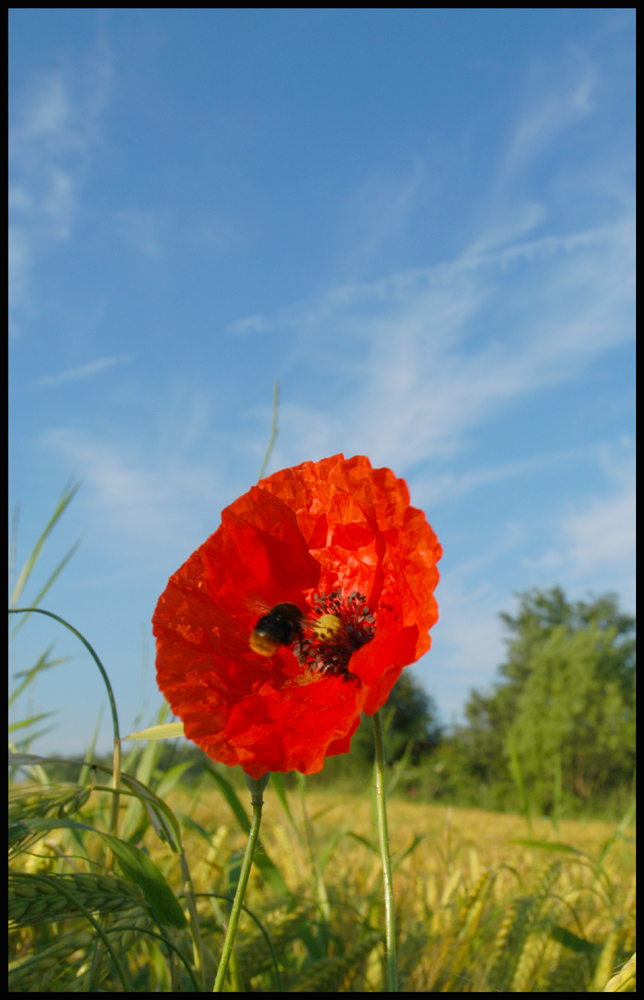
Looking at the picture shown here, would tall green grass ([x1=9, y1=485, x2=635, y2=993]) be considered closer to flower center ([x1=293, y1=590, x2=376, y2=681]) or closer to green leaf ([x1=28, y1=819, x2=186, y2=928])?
green leaf ([x1=28, y1=819, x2=186, y2=928])

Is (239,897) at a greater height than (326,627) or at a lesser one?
lesser

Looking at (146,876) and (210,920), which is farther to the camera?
(210,920)

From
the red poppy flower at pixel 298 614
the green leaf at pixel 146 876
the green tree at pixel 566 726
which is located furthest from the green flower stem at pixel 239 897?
the green tree at pixel 566 726

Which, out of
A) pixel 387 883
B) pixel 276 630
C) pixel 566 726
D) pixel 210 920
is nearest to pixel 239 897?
pixel 387 883

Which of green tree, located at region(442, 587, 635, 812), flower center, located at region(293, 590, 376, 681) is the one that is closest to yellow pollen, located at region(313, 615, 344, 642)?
flower center, located at region(293, 590, 376, 681)

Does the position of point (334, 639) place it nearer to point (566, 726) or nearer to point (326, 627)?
point (326, 627)
